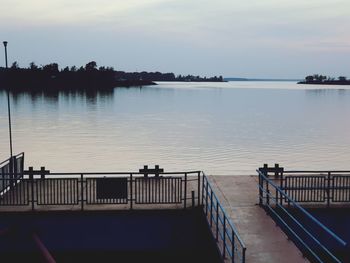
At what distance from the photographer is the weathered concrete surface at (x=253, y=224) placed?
10.6 metres

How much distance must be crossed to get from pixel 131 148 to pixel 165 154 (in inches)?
214

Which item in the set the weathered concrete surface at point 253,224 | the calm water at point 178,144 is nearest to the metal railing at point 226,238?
the weathered concrete surface at point 253,224

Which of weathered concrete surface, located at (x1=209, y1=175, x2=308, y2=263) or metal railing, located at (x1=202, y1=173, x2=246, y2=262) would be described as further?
weathered concrete surface, located at (x1=209, y1=175, x2=308, y2=263)

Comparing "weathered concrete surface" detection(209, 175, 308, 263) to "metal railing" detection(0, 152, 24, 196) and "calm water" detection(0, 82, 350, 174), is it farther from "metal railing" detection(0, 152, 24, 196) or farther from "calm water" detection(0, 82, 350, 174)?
"calm water" detection(0, 82, 350, 174)

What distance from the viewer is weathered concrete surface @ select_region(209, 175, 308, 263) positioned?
10.6 meters

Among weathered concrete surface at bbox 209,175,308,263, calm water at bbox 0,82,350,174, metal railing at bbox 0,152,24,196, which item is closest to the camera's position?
weathered concrete surface at bbox 209,175,308,263

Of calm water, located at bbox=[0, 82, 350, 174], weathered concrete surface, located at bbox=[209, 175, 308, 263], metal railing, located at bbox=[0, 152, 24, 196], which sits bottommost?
calm water, located at bbox=[0, 82, 350, 174]

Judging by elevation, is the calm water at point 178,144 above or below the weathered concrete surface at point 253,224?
below

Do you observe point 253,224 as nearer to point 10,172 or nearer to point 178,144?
point 10,172

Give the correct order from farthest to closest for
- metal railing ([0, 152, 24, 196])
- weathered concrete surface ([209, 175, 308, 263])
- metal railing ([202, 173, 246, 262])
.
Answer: metal railing ([0, 152, 24, 196]) → weathered concrete surface ([209, 175, 308, 263]) → metal railing ([202, 173, 246, 262])

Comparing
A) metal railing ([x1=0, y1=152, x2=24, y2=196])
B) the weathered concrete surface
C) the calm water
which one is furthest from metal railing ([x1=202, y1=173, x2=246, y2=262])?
the calm water

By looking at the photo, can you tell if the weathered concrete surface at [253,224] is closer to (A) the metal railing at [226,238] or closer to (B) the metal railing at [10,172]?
(A) the metal railing at [226,238]

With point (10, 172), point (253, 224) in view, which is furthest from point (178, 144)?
point (253, 224)

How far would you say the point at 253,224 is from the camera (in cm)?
1277
